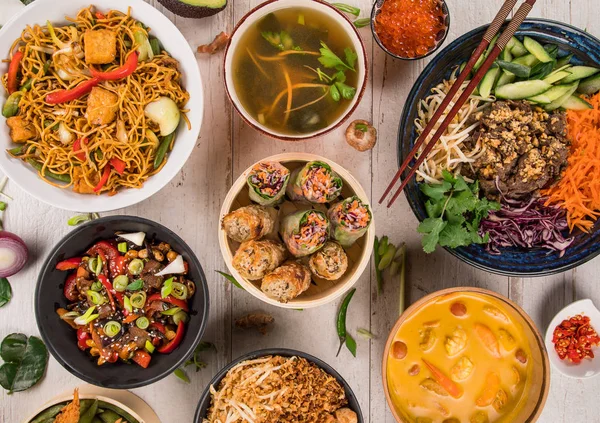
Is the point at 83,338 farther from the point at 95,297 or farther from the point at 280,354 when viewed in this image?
the point at 280,354

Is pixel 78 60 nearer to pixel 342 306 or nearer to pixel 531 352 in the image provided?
pixel 342 306

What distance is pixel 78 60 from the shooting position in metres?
1.96

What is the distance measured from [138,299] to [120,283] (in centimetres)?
9

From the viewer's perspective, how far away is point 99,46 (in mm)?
1915

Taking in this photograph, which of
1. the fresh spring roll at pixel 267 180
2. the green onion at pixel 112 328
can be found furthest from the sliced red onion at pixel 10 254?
the fresh spring roll at pixel 267 180

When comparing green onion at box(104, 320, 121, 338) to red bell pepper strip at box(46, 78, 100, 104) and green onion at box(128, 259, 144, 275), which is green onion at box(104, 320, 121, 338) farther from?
red bell pepper strip at box(46, 78, 100, 104)

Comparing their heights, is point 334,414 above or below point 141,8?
below

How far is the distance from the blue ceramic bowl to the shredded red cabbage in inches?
1.3

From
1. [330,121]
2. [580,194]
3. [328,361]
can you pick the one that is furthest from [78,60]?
[580,194]

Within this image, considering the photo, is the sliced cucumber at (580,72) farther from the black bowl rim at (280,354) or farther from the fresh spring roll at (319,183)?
the black bowl rim at (280,354)

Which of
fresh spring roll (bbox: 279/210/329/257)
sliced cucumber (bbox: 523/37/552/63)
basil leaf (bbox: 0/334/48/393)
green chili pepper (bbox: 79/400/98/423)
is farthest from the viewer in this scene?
basil leaf (bbox: 0/334/48/393)

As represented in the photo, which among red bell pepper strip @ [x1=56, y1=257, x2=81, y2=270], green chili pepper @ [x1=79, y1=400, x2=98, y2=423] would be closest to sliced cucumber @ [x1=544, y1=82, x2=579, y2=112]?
red bell pepper strip @ [x1=56, y1=257, x2=81, y2=270]

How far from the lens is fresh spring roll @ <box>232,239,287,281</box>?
1.91 metres

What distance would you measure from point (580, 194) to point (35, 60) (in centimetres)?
203
